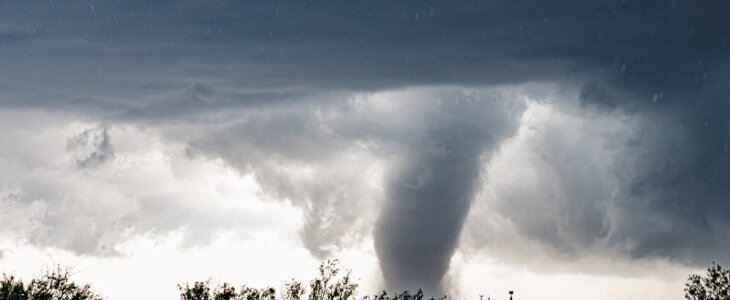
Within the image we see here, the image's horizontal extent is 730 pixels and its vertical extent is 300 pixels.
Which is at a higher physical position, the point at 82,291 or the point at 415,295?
the point at 415,295

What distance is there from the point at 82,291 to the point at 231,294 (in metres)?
18.1

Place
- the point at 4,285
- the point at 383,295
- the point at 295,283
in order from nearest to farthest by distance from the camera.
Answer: the point at 4,285 < the point at 295,283 < the point at 383,295

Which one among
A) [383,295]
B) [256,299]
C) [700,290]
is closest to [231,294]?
[256,299]

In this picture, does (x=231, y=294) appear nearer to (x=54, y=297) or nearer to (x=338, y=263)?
(x=338, y=263)

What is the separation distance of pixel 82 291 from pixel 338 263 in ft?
101

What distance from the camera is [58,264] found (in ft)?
273

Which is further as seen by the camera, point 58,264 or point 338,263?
point 338,263

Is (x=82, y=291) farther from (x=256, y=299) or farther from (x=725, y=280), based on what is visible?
(x=725, y=280)

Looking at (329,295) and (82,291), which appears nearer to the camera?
(82,291)

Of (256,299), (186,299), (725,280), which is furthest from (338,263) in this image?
(725,280)

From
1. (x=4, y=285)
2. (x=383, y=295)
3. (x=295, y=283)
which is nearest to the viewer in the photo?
(x=4, y=285)

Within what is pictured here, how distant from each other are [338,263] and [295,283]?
5975 millimetres

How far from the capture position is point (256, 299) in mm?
91875

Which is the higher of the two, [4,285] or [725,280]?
[725,280]
